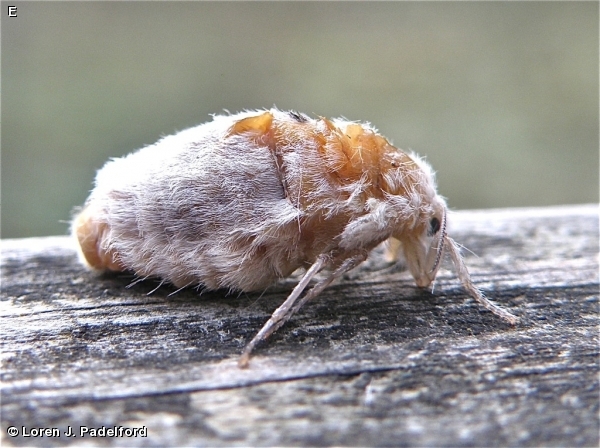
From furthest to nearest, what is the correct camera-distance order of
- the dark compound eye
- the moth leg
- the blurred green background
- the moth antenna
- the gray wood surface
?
the blurred green background
the dark compound eye
the moth antenna
the moth leg
the gray wood surface

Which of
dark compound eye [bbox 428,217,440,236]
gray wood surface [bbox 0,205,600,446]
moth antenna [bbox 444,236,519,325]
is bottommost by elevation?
gray wood surface [bbox 0,205,600,446]

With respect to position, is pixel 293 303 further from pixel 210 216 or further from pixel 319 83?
pixel 319 83

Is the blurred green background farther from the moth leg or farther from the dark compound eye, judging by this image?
the moth leg

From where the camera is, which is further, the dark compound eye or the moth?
the dark compound eye

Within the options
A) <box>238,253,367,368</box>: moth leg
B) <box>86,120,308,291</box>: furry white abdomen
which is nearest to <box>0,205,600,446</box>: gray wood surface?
<box>238,253,367,368</box>: moth leg

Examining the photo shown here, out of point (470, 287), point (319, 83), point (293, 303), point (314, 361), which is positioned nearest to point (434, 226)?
point (470, 287)

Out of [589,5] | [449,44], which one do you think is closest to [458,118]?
[449,44]
